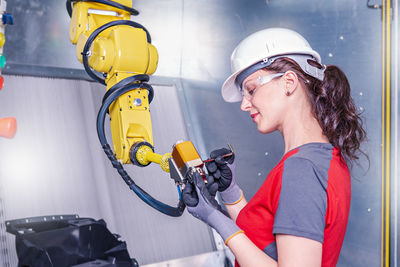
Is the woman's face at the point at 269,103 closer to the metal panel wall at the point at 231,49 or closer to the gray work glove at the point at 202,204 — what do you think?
the gray work glove at the point at 202,204

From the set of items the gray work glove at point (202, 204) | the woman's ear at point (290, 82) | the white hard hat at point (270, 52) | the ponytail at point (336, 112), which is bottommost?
the gray work glove at point (202, 204)

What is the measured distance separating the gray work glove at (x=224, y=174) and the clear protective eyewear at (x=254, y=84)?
0.24m

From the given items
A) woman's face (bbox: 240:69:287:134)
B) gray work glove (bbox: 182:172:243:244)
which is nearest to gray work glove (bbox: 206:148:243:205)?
gray work glove (bbox: 182:172:243:244)

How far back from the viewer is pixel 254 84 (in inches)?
53.5

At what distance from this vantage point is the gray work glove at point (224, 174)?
1468 mm

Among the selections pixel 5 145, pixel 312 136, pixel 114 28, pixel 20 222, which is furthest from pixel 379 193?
pixel 5 145

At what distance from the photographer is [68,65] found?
265 centimetres

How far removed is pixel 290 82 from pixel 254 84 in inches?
5.4

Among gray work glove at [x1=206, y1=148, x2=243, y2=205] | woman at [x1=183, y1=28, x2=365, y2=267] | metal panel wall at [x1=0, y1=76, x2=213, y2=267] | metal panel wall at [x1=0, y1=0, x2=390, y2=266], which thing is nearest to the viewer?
woman at [x1=183, y1=28, x2=365, y2=267]

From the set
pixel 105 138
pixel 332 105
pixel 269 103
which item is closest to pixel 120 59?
pixel 105 138

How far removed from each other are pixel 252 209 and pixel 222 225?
126 millimetres

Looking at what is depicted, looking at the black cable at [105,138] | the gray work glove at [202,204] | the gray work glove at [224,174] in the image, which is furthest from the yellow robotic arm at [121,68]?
the gray work glove at [202,204]

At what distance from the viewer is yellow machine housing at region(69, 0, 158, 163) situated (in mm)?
1856

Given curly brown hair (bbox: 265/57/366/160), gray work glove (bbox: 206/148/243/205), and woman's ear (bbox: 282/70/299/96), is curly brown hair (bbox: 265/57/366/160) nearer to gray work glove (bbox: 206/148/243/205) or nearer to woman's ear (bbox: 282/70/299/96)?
woman's ear (bbox: 282/70/299/96)
